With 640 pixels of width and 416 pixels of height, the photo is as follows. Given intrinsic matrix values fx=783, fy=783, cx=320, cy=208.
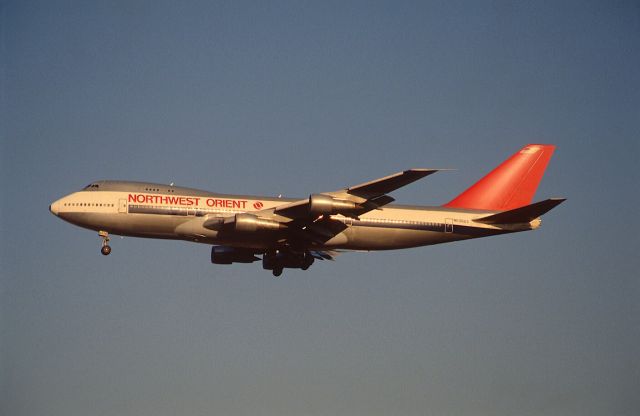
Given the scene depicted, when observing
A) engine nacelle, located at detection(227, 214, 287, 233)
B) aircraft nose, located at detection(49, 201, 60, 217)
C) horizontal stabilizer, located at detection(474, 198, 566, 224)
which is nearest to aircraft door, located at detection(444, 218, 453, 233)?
horizontal stabilizer, located at detection(474, 198, 566, 224)

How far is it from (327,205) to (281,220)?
366cm

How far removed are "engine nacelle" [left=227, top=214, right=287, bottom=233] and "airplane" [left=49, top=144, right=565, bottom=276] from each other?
5 cm

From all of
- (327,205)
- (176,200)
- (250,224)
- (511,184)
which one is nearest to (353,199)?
(327,205)

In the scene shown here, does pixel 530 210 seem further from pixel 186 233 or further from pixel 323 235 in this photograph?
pixel 186 233

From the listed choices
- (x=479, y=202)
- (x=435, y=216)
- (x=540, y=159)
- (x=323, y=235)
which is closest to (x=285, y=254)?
(x=323, y=235)

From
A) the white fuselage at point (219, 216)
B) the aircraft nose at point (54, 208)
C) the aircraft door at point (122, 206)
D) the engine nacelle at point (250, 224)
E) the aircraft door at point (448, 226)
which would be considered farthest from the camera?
the aircraft door at point (448, 226)

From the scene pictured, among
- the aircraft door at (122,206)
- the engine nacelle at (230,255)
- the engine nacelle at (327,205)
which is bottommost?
the engine nacelle at (230,255)

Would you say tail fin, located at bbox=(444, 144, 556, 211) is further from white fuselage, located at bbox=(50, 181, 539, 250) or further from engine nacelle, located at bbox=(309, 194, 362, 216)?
engine nacelle, located at bbox=(309, 194, 362, 216)

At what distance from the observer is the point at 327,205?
135 feet

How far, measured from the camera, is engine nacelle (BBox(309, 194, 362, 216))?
135 ft

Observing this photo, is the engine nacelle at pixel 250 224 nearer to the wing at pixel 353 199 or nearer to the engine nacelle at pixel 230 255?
the wing at pixel 353 199

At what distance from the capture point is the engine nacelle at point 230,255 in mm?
48600

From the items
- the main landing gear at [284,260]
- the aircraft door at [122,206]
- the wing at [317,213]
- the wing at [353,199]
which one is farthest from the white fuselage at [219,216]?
the wing at [353,199]

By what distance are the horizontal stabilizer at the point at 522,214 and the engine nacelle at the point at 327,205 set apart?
1040 cm
